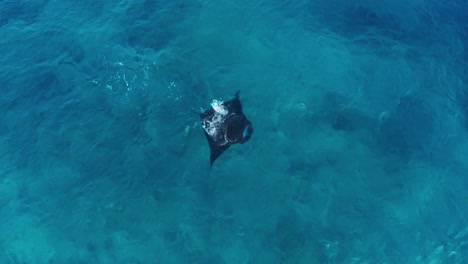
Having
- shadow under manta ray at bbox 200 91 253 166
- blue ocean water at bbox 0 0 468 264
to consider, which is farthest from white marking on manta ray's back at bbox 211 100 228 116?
blue ocean water at bbox 0 0 468 264

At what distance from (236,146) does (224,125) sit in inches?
170

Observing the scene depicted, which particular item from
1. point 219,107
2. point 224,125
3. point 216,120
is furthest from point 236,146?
point 219,107

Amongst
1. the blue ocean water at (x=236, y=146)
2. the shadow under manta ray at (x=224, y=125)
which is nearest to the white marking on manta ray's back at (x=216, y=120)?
the shadow under manta ray at (x=224, y=125)

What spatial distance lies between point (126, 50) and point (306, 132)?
37.8 m

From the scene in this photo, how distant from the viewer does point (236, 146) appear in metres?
63.7

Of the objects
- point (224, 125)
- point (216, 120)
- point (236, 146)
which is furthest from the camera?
point (216, 120)

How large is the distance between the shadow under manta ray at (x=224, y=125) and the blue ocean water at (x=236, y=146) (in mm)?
1477

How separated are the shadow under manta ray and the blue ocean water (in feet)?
4.84

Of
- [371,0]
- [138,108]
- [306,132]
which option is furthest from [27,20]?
[371,0]

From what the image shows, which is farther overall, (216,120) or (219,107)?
(219,107)

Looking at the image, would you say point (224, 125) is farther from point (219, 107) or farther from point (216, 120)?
point (219, 107)

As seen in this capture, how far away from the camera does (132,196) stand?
59688mm

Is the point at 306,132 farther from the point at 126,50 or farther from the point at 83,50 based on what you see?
the point at 83,50

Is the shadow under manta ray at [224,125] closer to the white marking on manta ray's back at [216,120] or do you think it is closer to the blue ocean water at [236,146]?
the white marking on manta ray's back at [216,120]
